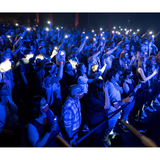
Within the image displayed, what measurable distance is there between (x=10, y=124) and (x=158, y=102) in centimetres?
494

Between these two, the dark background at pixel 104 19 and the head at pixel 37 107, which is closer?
the head at pixel 37 107

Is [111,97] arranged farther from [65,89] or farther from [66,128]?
[65,89]

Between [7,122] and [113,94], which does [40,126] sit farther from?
[113,94]

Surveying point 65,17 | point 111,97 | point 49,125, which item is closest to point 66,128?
point 49,125

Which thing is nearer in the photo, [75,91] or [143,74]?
[75,91]

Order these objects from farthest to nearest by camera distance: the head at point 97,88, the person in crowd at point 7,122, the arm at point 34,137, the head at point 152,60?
the head at point 152,60, the head at point 97,88, the person in crowd at point 7,122, the arm at point 34,137

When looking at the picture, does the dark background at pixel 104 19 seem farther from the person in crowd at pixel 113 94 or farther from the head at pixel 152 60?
the person in crowd at pixel 113 94

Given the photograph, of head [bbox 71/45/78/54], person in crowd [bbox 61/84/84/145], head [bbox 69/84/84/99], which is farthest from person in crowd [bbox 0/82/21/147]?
head [bbox 71/45/78/54]

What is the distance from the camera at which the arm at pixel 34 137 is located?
1.46m

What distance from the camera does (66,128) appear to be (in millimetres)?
1896

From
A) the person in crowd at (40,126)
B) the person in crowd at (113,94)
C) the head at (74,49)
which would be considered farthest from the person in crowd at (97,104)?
the head at (74,49)

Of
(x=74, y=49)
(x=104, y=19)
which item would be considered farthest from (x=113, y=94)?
(x=104, y=19)

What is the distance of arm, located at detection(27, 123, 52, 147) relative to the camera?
146 cm

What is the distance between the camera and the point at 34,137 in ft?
4.84
